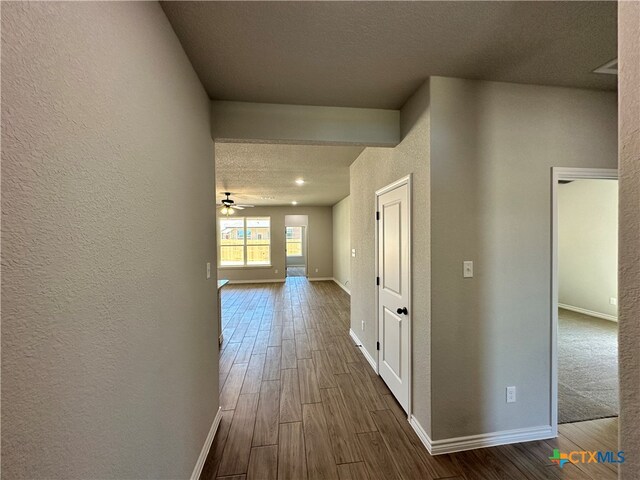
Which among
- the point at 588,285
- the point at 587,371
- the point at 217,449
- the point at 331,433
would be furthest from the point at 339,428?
the point at 588,285

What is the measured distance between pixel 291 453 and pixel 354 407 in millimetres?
699

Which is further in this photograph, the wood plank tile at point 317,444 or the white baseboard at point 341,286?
the white baseboard at point 341,286

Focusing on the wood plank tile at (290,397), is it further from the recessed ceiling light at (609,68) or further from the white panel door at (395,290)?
the recessed ceiling light at (609,68)

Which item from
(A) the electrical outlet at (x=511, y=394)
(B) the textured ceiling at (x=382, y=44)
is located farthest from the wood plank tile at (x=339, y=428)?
(B) the textured ceiling at (x=382, y=44)

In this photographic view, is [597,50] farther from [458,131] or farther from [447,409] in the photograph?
[447,409]

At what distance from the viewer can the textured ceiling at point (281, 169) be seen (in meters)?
3.30

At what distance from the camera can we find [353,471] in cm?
167

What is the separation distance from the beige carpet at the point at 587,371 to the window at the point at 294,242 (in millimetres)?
10346

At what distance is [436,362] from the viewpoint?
1.81 meters

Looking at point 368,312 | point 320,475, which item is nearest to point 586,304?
point 368,312

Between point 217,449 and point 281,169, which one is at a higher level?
point 281,169

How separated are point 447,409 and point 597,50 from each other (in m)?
2.45

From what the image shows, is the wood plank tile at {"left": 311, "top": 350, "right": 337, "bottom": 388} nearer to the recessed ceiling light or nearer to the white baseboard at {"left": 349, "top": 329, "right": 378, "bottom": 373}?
the white baseboard at {"left": 349, "top": 329, "right": 378, "bottom": 373}

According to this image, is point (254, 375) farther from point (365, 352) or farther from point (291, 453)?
point (365, 352)
